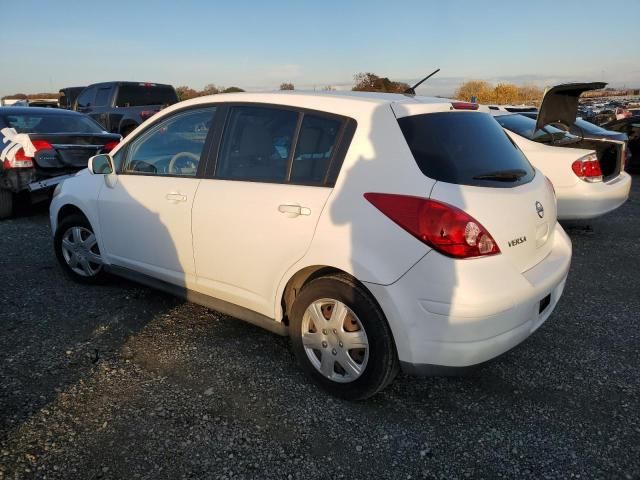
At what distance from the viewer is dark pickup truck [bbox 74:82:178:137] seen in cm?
1270

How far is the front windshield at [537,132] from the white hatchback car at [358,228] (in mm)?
3584

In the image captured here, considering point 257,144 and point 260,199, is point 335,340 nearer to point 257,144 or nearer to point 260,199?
point 260,199

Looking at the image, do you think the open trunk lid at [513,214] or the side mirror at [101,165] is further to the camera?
the side mirror at [101,165]

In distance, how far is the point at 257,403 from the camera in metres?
2.83

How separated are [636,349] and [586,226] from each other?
12.9 ft

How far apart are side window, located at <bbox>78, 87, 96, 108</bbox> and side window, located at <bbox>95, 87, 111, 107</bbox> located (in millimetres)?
265

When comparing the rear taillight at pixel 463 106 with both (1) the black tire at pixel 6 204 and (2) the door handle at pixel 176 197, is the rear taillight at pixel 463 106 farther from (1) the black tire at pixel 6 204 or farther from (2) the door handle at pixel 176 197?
(1) the black tire at pixel 6 204

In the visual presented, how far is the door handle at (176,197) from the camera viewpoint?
11.2 ft

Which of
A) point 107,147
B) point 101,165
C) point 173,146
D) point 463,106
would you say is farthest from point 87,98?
point 463,106

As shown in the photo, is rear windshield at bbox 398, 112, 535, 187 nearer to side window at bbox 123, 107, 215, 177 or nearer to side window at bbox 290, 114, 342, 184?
side window at bbox 290, 114, 342, 184

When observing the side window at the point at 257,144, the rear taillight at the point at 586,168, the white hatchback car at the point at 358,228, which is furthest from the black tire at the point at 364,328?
the rear taillight at the point at 586,168

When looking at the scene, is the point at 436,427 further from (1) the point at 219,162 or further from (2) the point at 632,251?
(2) the point at 632,251

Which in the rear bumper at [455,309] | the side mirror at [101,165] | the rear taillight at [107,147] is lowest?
the rear bumper at [455,309]

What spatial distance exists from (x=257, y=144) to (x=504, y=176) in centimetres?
149
